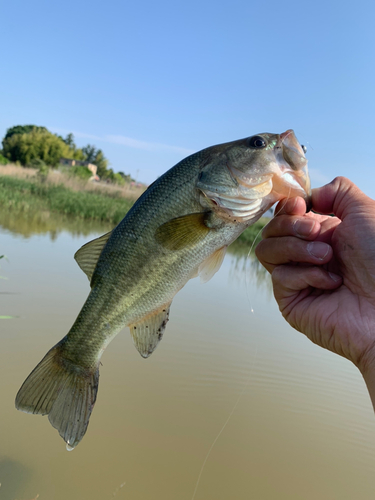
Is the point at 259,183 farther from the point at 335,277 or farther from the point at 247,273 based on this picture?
the point at 247,273

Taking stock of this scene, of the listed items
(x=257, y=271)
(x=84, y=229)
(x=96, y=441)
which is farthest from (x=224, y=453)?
(x=84, y=229)

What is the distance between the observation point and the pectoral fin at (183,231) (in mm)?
1970

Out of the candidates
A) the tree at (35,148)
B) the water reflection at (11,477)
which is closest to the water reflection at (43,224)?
the water reflection at (11,477)

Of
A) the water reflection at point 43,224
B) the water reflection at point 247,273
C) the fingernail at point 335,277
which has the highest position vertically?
the fingernail at point 335,277

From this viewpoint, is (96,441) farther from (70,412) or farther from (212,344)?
(212,344)

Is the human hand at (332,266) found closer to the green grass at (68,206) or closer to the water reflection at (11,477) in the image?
the water reflection at (11,477)

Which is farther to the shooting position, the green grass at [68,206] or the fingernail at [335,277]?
the green grass at [68,206]

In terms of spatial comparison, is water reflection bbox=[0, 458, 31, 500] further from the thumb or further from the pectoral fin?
the thumb

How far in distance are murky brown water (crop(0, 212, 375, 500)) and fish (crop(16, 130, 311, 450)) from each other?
1368mm

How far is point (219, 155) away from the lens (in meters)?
2.12

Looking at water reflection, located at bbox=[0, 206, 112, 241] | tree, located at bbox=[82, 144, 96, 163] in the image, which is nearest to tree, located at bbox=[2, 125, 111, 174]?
tree, located at bbox=[82, 144, 96, 163]

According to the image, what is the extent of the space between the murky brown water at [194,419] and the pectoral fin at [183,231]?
7.06ft

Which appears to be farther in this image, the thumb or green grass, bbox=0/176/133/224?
green grass, bbox=0/176/133/224

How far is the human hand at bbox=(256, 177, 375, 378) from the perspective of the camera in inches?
86.2
